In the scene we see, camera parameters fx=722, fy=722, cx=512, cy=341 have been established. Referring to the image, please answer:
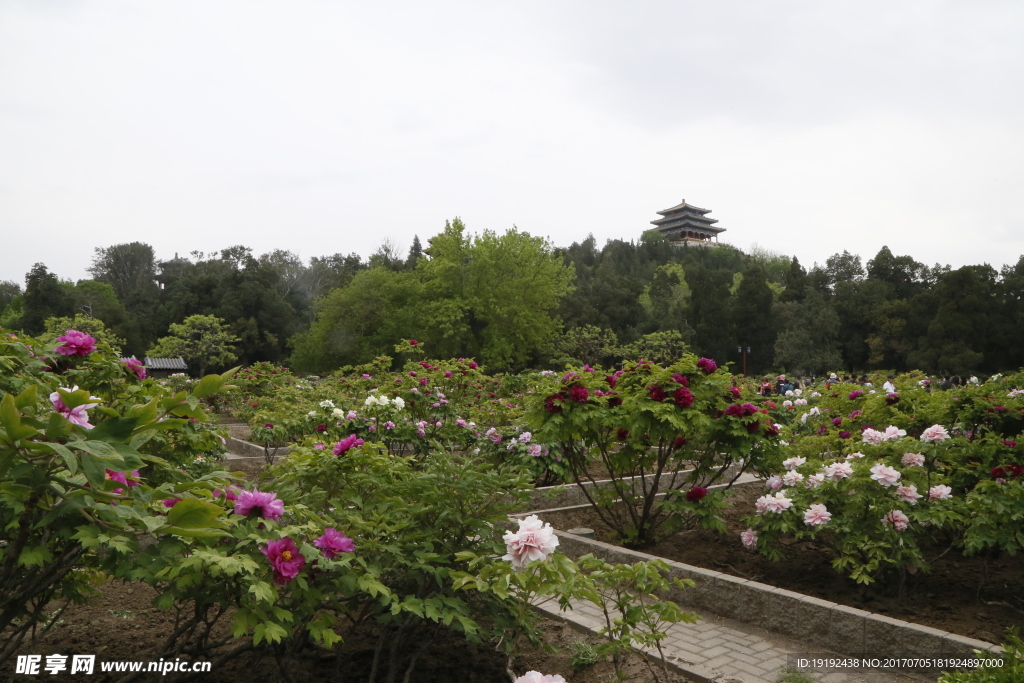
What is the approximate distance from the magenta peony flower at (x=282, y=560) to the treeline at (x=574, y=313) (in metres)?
30.4

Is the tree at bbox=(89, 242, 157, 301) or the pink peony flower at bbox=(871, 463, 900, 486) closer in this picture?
the pink peony flower at bbox=(871, 463, 900, 486)

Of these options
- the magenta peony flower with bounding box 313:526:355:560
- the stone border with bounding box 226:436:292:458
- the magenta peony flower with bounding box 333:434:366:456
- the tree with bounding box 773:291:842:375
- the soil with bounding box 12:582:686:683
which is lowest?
the stone border with bounding box 226:436:292:458

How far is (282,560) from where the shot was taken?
2.35 meters

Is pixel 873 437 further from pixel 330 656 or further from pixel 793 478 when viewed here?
pixel 330 656

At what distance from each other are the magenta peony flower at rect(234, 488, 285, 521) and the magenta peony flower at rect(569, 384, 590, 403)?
3556mm

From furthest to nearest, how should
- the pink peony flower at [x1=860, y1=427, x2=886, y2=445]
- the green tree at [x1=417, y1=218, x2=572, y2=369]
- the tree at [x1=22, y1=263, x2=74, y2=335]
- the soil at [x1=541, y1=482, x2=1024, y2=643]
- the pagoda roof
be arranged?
the pagoda roof < the tree at [x1=22, y1=263, x2=74, y2=335] < the green tree at [x1=417, y1=218, x2=572, y2=369] < the pink peony flower at [x1=860, y1=427, x2=886, y2=445] < the soil at [x1=541, y1=482, x2=1024, y2=643]

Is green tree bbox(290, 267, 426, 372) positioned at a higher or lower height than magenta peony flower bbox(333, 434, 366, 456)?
higher

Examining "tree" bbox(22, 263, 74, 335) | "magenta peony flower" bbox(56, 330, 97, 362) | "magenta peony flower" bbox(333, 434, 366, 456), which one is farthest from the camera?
"tree" bbox(22, 263, 74, 335)

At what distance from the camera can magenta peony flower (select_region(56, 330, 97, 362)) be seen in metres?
3.74

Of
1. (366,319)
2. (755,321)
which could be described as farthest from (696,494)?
(755,321)

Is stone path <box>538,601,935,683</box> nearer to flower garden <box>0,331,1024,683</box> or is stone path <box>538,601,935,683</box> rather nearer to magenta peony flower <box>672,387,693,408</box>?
flower garden <box>0,331,1024,683</box>

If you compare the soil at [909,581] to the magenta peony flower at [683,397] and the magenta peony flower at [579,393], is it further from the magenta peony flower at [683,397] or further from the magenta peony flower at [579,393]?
the magenta peony flower at [579,393]

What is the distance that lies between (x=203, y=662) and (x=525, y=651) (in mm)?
1670

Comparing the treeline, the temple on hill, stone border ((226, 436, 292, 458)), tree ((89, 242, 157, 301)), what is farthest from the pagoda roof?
stone border ((226, 436, 292, 458))
